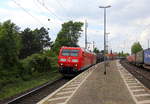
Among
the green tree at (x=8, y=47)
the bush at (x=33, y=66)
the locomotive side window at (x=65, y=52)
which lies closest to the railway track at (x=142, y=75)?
the locomotive side window at (x=65, y=52)

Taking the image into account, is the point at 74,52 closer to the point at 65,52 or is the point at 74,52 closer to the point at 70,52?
the point at 70,52

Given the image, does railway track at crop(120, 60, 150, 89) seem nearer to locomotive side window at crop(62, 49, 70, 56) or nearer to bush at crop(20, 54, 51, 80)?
locomotive side window at crop(62, 49, 70, 56)

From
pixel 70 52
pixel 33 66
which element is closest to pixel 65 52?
pixel 70 52

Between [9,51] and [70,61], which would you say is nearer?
[70,61]

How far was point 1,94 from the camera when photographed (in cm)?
1569

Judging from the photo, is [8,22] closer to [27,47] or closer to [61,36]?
[61,36]

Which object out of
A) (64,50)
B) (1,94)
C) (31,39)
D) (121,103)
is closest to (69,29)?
(31,39)

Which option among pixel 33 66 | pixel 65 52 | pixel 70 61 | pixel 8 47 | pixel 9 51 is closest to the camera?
pixel 70 61

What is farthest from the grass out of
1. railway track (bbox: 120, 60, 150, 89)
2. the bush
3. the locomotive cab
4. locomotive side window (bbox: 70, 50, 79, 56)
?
railway track (bbox: 120, 60, 150, 89)

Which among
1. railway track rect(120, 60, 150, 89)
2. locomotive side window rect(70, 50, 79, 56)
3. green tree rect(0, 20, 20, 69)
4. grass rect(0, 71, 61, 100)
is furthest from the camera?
green tree rect(0, 20, 20, 69)

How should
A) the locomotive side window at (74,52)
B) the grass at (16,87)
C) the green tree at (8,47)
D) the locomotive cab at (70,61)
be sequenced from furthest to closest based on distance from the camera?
the green tree at (8,47) → the locomotive side window at (74,52) → the locomotive cab at (70,61) → the grass at (16,87)

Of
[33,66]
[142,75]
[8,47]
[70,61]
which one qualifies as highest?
[8,47]

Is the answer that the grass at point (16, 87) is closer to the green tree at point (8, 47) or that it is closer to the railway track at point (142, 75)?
the green tree at point (8, 47)

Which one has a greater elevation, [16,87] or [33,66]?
[33,66]
